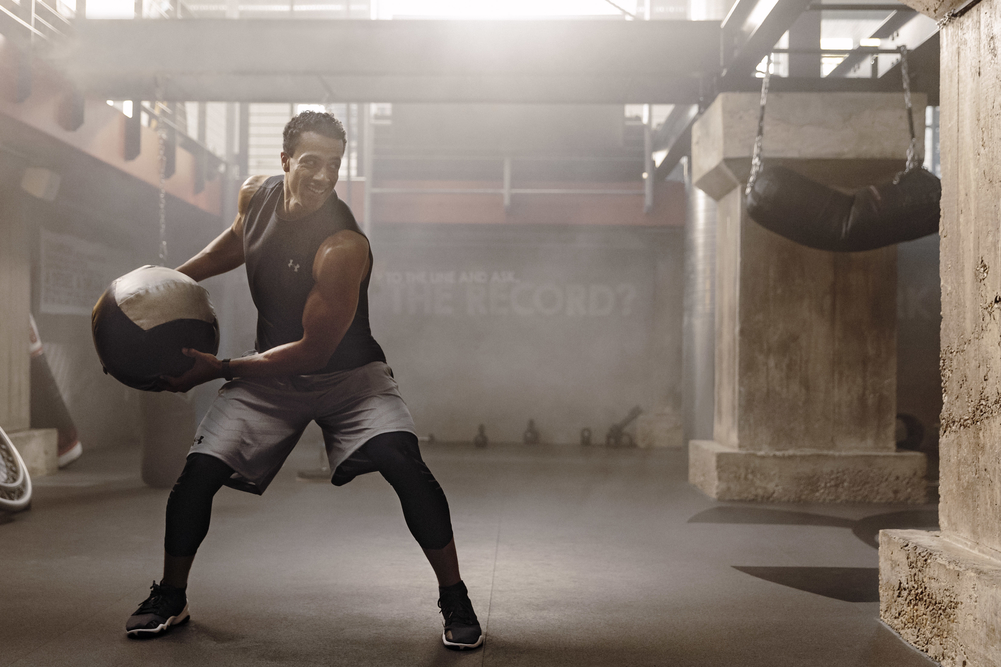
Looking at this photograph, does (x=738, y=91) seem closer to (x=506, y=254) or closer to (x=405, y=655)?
(x=405, y=655)

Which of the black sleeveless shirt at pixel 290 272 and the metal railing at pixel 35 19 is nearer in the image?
the black sleeveless shirt at pixel 290 272

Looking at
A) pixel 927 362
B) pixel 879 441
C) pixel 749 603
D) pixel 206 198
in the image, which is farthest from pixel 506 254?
pixel 749 603

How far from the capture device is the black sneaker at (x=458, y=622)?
256 centimetres

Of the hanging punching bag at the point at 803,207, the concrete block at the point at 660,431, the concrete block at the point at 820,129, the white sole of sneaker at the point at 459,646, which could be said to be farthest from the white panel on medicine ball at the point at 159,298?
the concrete block at the point at 660,431

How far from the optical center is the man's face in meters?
2.60

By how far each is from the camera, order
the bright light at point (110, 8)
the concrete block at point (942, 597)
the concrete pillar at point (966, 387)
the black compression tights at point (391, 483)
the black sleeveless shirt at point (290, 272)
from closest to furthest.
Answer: the concrete block at point (942, 597), the concrete pillar at point (966, 387), the black compression tights at point (391, 483), the black sleeveless shirt at point (290, 272), the bright light at point (110, 8)

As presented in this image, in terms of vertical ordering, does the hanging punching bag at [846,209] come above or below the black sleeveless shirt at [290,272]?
above

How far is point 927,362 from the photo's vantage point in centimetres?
942

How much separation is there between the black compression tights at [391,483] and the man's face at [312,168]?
826 mm

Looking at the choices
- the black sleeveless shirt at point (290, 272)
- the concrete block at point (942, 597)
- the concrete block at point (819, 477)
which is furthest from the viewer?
the concrete block at point (819, 477)

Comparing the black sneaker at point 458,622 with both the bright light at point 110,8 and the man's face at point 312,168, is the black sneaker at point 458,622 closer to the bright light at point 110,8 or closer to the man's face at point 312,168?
the man's face at point 312,168

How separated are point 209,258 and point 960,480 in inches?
107

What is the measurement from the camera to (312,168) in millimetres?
2609

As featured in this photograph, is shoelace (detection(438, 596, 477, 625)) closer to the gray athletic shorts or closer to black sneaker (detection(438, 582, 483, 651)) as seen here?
black sneaker (detection(438, 582, 483, 651))
